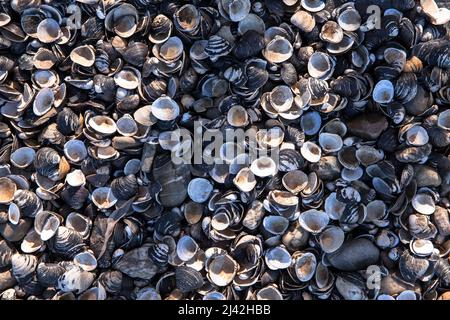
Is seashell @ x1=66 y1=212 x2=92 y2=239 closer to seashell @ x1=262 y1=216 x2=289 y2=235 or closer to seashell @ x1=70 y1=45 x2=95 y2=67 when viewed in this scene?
seashell @ x1=70 y1=45 x2=95 y2=67

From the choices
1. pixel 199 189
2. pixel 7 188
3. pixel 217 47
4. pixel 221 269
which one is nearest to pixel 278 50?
pixel 217 47

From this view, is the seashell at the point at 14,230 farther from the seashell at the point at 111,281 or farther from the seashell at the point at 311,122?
the seashell at the point at 311,122

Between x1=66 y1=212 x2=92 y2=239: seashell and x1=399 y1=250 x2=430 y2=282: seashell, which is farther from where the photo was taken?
x1=66 y1=212 x2=92 y2=239: seashell

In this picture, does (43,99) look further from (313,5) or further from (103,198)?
(313,5)

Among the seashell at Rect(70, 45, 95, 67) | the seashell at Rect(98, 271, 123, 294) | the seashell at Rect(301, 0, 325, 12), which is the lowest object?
the seashell at Rect(98, 271, 123, 294)

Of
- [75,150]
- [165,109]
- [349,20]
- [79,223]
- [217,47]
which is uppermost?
[349,20]

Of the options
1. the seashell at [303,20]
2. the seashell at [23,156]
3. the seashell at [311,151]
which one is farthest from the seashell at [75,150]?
the seashell at [303,20]

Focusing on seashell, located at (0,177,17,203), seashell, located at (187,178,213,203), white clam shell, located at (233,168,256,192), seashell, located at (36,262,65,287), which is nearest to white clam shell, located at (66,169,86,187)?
seashell, located at (0,177,17,203)

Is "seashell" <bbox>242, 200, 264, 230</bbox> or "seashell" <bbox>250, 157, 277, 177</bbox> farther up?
"seashell" <bbox>250, 157, 277, 177</bbox>
